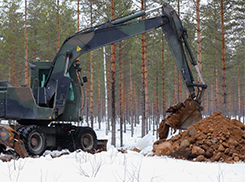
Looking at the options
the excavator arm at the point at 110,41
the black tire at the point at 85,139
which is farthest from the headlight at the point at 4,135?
the black tire at the point at 85,139

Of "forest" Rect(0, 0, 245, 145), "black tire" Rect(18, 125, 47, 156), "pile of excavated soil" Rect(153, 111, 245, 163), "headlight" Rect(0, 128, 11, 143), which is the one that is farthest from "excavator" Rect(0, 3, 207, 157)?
"forest" Rect(0, 0, 245, 145)

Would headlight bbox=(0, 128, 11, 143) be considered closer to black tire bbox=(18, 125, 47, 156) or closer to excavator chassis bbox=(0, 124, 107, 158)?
excavator chassis bbox=(0, 124, 107, 158)

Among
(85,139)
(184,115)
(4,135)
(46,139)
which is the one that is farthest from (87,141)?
(184,115)

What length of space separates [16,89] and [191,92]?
256 inches

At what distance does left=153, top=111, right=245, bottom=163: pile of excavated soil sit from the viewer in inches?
287

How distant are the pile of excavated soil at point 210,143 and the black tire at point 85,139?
257 centimetres

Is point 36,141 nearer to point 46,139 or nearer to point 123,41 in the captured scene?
point 46,139

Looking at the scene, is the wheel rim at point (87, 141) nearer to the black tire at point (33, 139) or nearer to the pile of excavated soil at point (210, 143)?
the black tire at point (33, 139)

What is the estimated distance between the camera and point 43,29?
23.6 meters

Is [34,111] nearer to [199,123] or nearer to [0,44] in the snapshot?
[199,123]

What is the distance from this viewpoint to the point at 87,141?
9.66 metres

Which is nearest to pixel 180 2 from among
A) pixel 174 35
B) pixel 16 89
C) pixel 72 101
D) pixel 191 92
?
pixel 174 35

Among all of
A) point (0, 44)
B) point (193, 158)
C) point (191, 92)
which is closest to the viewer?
point (193, 158)

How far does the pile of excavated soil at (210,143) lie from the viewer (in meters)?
7.29
